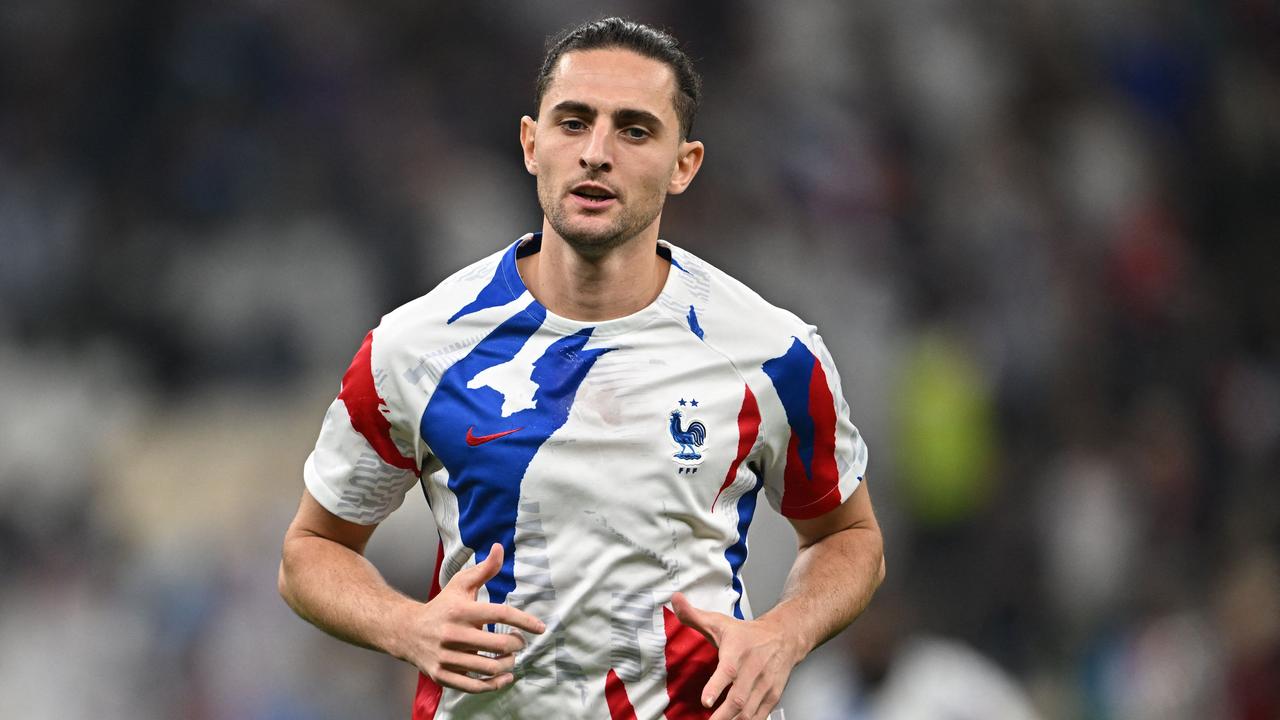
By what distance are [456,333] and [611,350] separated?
34 centimetres

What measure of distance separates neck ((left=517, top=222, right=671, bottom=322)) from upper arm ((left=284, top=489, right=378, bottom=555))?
65 centimetres

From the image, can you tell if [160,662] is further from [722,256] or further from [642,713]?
[642,713]

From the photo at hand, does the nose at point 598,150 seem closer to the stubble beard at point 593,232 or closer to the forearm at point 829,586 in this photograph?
the stubble beard at point 593,232

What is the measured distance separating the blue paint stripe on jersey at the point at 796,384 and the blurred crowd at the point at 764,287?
383cm

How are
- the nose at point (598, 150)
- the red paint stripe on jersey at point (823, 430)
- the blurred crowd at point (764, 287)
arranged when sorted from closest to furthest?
the nose at point (598, 150) < the red paint stripe on jersey at point (823, 430) < the blurred crowd at point (764, 287)

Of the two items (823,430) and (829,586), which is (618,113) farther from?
(829,586)

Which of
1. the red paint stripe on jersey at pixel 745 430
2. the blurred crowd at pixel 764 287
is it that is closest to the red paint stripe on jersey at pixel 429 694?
the red paint stripe on jersey at pixel 745 430

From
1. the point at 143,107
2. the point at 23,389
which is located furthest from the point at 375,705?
the point at 143,107

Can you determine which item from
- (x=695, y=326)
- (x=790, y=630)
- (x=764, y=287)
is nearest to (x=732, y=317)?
(x=695, y=326)

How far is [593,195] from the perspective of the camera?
3.62 metres

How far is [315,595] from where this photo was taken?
368 centimetres

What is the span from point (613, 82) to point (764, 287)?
6.96 metres

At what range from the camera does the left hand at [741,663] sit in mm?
3287

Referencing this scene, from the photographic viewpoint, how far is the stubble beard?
362cm
